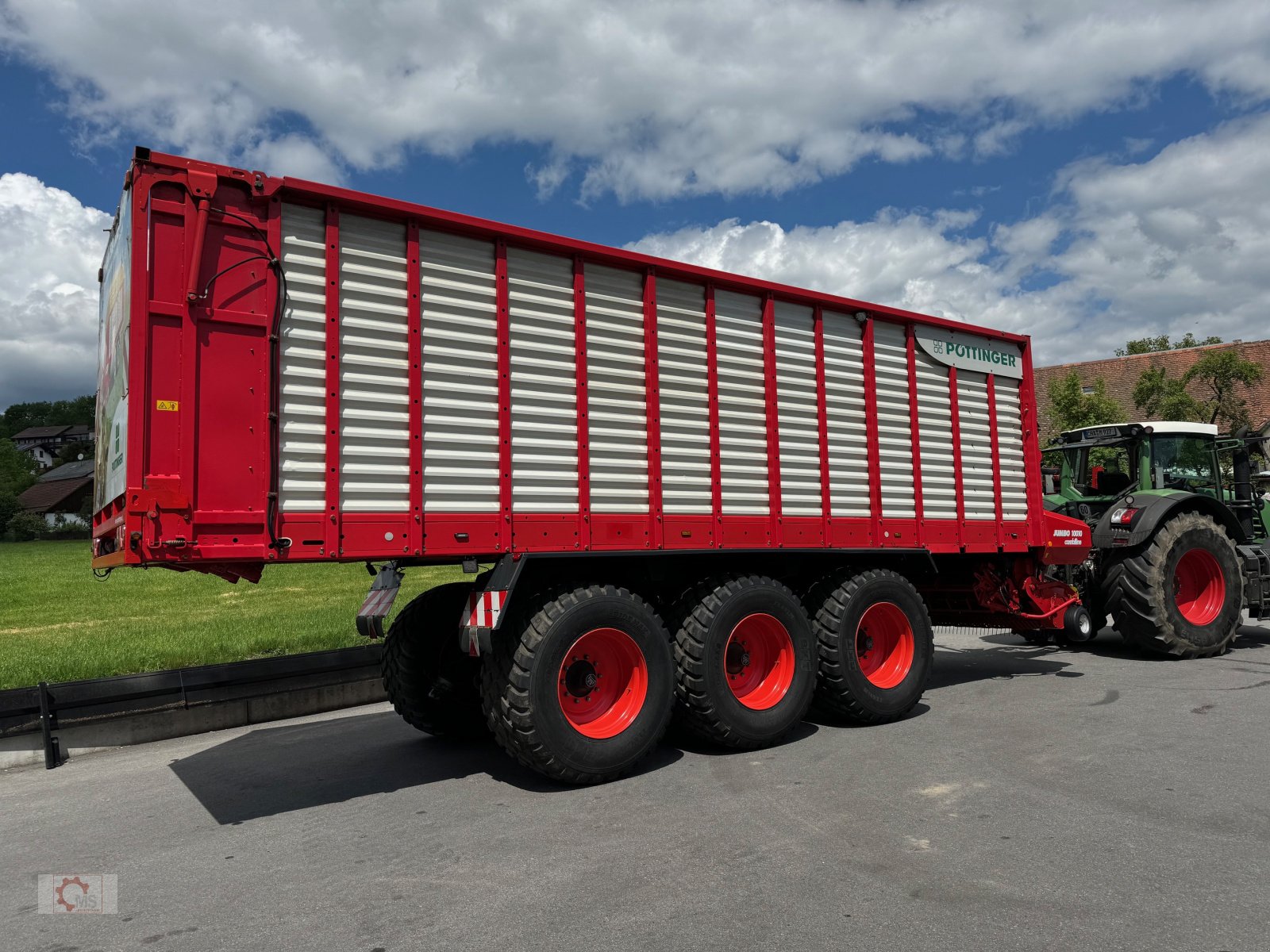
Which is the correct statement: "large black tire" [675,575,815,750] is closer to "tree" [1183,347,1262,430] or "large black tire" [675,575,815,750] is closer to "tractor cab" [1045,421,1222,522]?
"tractor cab" [1045,421,1222,522]

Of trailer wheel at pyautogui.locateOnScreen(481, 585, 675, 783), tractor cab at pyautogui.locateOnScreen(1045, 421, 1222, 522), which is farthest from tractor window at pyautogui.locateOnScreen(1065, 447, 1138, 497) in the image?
trailer wheel at pyautogui.locateOnScreen(481, 585, 675, 783)

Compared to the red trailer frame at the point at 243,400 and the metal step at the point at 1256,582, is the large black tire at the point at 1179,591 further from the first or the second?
the red trailer frame at the point at 243,400

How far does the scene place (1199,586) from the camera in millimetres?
10219

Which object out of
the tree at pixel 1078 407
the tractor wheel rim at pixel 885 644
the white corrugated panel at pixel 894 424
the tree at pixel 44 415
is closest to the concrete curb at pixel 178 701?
the tractor wheel rim at pixel 885 644

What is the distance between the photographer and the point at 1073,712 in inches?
278

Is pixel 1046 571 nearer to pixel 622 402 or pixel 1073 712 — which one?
pixel 1073 712

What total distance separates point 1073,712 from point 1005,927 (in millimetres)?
4246

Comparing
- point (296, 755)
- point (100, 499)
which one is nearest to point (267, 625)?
point (296, 755)

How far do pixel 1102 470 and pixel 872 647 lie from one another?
555 centimetres

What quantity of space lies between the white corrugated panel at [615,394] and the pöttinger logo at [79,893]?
318cm

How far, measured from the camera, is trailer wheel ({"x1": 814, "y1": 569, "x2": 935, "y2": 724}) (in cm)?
669

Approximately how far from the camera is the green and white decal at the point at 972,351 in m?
7.82

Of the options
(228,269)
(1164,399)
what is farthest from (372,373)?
(1164,399)

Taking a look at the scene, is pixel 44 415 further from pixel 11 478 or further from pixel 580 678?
pixel 580 678
